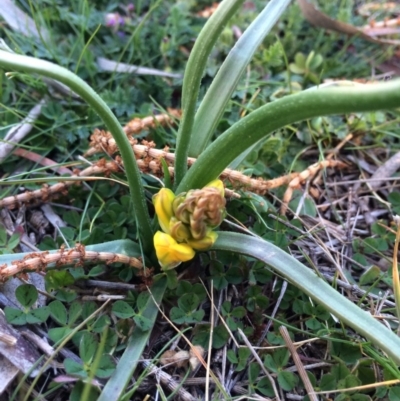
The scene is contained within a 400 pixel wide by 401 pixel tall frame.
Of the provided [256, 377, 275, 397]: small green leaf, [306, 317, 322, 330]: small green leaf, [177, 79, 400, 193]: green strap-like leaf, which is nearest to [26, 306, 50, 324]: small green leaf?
[177, 79, 400, 193]: green strap-like leaf

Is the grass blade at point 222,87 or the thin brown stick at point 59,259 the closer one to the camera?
the thin brown stick at point 59,259

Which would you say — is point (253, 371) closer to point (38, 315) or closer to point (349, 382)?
point (349, 382)

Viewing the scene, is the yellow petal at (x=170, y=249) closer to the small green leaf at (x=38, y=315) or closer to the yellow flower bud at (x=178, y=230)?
the yellow flower bud at (x=178, y=230)

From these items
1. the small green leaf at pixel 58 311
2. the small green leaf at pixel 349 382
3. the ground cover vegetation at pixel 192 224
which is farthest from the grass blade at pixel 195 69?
the small green leaf at pixel 349 382

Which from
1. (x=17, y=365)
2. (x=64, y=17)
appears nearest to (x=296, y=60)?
(x=64, y=17)

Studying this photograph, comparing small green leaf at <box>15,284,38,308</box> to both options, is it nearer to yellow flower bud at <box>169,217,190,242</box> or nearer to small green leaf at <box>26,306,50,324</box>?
small green leaf at <box>26,306,50,324</box>

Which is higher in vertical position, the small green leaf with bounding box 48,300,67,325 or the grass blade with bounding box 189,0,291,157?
the grass blade with bounding box 189,0,291,157

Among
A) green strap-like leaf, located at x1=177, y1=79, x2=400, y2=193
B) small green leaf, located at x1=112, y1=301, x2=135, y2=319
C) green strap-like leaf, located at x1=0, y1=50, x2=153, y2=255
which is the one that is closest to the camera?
green strap-like leaf, located at x1=177, y1=79, x2=400, y2=193
